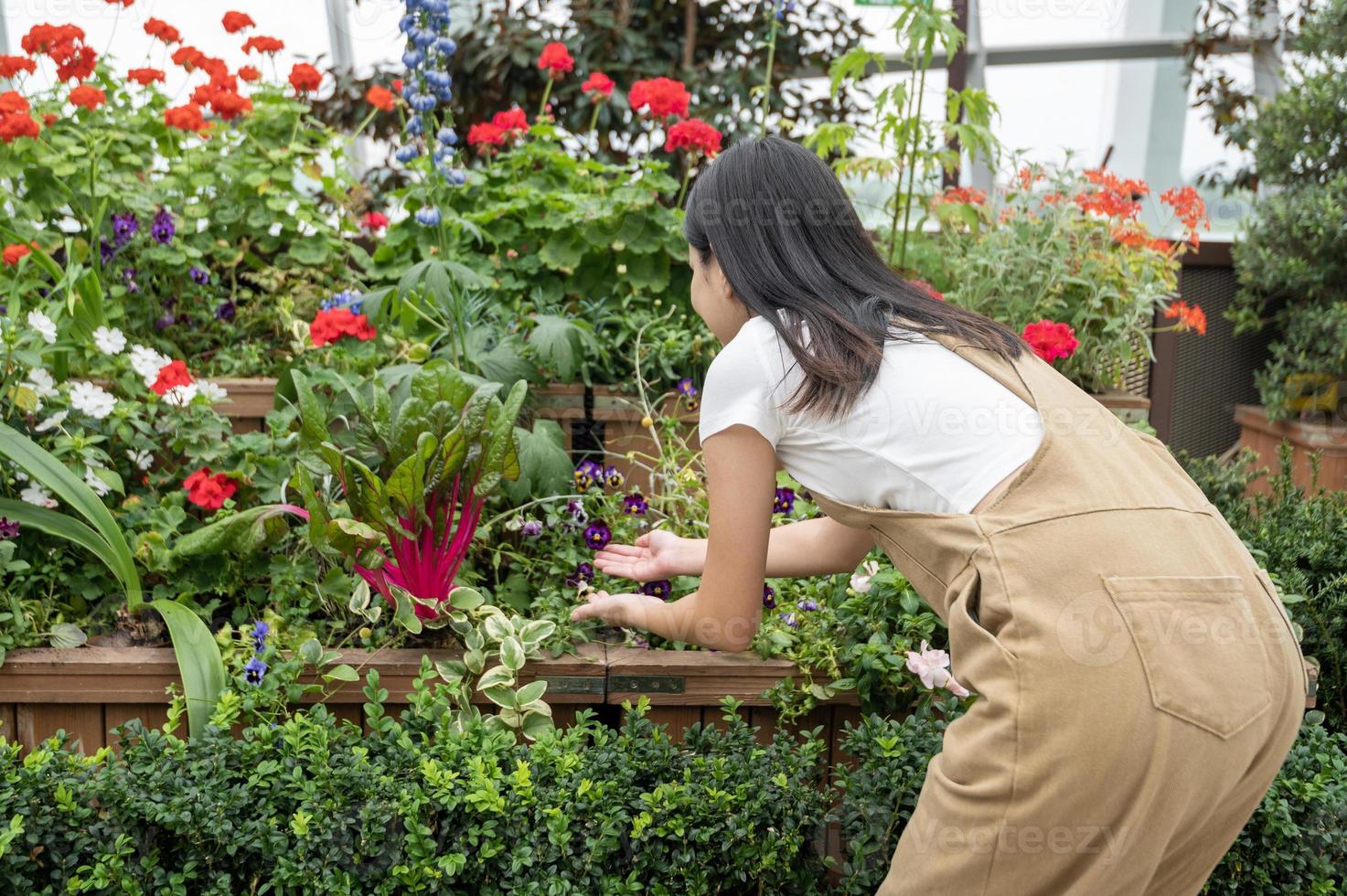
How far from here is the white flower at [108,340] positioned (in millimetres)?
2387

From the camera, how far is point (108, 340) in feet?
7.86

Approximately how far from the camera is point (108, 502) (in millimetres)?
2287

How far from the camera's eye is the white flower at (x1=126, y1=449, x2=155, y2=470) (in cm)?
230

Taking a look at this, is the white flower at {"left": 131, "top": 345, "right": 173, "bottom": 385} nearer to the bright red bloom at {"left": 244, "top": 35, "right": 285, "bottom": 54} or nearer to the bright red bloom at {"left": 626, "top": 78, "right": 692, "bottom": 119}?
the bright red bloom at {"left": 244, "top": 35, "right": 285, "bottom": 54}

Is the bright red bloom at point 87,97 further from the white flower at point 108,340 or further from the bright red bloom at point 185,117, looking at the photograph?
the white flower at point 108,340

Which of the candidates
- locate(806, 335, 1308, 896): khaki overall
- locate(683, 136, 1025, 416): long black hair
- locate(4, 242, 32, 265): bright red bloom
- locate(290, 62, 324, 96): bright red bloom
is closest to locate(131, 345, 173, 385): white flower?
locate(4, 242, 32, 265): bright red bloom

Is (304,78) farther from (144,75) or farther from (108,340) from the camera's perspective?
(108,340)

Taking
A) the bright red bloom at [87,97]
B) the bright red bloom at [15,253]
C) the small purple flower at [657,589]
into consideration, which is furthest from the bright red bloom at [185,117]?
the small purple flower at [657,589]

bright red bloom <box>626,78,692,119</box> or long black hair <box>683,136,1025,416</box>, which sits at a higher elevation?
bright red bloom <box>626,78,692,119</box>

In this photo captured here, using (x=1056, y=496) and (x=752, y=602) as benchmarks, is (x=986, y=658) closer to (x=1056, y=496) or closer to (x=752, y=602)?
(x=1056, y=496)

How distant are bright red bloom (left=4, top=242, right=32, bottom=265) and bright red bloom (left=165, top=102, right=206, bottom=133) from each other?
53 cm

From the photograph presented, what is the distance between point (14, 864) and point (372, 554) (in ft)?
2.21

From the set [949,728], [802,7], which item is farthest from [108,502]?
[802,7]

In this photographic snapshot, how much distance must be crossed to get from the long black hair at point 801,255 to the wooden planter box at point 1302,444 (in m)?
2.95
